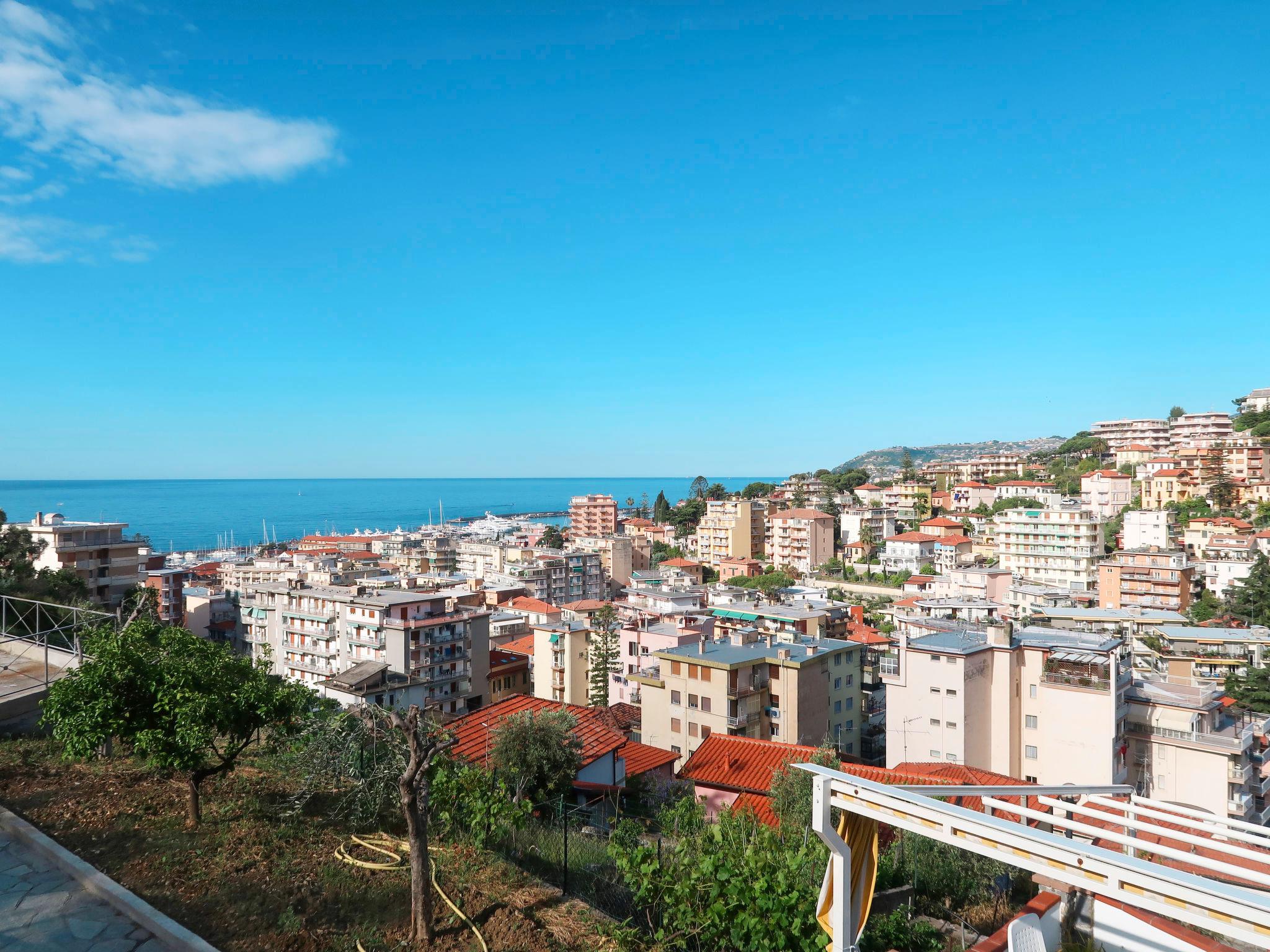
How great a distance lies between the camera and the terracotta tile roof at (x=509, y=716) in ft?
37.8

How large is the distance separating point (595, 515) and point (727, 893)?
287ft

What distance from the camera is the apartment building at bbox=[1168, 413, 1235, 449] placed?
73938 millimetres

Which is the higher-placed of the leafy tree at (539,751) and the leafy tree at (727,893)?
the leafy tree at (727,893)

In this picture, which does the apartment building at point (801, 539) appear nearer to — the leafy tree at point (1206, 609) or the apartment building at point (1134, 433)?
the leafy tree at point (1206, 609)

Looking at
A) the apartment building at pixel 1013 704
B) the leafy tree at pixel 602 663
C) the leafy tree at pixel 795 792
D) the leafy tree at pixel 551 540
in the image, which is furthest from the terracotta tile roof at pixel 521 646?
the leafy tree at pixel 551 540

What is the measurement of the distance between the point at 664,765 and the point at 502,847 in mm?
10856

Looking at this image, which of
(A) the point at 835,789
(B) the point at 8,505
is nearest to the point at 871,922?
(A) the point at 835,789

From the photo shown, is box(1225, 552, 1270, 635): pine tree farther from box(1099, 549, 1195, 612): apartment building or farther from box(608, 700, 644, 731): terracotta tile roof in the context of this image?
box(608, 700, 644, 731): terracotta tile roof

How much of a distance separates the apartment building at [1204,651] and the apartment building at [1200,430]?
53.4 metres

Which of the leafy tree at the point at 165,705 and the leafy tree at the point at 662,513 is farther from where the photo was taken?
the leafy tree at the point at 662,513

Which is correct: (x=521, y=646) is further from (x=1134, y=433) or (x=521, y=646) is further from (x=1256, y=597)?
(x=1134, y=433)

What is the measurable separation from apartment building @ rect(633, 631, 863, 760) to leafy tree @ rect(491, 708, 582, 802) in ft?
33.5

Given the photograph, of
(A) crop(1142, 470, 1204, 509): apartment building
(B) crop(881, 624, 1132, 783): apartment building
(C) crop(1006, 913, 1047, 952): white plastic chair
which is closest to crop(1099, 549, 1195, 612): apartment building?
(A) crop(1142, 470, 1204, 509): apartment building

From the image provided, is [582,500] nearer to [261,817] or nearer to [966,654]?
[966,654]
